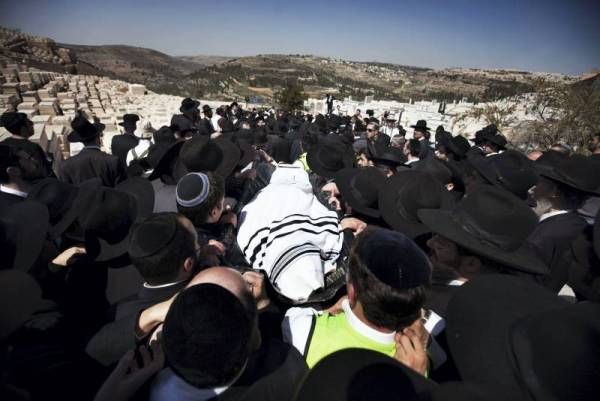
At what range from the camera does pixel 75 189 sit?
2.57 m

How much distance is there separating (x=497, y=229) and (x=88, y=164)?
4663 mm

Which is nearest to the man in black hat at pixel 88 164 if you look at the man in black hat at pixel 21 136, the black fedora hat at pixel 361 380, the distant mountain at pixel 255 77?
the man in black hat at pixel 21 136

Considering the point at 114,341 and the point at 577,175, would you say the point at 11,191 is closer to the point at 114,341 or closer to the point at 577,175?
the point at 114,341

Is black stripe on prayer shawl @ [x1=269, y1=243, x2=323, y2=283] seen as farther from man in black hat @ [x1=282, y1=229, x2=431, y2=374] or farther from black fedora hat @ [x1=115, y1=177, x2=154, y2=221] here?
black fedora hat @ [x1=115, y1=177, x2=154, y2=221]

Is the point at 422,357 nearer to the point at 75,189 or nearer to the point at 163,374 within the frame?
the point at 163,374

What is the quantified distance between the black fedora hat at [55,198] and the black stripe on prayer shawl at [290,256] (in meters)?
1.70

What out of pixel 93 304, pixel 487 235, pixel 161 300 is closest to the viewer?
pixel 161 300

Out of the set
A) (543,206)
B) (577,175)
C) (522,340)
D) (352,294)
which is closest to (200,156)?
(352,294)

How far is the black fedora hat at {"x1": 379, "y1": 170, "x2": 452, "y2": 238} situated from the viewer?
7.55 ft

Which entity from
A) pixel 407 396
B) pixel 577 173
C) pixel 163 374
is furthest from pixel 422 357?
pixel 577 173

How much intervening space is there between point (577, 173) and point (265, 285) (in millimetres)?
3170

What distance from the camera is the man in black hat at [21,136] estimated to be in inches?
165

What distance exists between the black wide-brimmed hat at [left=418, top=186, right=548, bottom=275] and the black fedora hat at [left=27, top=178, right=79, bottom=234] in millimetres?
2740

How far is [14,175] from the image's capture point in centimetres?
297
